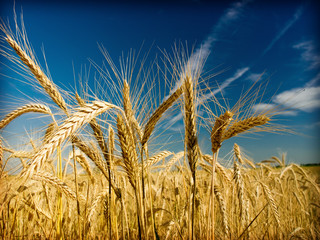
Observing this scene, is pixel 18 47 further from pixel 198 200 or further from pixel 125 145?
pixel 198 200

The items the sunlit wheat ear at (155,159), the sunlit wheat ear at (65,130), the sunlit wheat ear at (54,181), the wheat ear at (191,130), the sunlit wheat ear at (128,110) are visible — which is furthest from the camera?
the sunlit wheat ear at (155,159)

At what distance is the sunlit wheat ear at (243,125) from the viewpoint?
172 cm

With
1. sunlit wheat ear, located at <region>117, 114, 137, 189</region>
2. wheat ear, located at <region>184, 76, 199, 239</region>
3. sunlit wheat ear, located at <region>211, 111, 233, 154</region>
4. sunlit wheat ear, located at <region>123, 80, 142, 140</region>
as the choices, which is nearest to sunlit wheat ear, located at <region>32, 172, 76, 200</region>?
sunlit wheat ear, located at <region>117, 114, 137, 189</region>

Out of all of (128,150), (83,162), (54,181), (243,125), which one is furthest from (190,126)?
(83,162)

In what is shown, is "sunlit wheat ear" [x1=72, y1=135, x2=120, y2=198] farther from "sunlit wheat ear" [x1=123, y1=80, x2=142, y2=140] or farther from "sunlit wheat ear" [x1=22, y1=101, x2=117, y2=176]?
"sunlit wheat ear" [x1=22, y1=101, x2=117, y2=176]

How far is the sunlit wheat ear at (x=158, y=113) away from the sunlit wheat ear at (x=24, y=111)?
3.99ft

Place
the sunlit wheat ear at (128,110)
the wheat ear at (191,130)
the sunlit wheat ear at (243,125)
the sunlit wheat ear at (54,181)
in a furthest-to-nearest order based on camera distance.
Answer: the sunlit wheat ear at (54,181), the sunlit wheat ear at (128,110), the sunlit wheat ear at (243,125), the wheat ear at (191,130)

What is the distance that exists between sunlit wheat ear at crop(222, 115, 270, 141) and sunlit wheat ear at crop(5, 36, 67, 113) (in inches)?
60.7

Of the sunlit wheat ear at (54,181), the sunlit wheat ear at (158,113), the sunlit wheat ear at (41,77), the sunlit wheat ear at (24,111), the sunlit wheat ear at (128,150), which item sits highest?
the sunlit wheat ear at (41,77)

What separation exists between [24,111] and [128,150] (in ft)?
4.64

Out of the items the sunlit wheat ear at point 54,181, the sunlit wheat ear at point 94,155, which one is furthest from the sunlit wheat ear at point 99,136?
the sunlit wheat ear at point 54,181

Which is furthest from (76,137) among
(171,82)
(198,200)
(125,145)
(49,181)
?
(198,200)

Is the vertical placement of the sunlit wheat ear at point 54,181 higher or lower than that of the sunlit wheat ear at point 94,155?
lower

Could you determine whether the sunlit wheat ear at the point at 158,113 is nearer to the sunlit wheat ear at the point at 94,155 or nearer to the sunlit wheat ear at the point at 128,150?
the sunlit wheat ear at the point at 128,150
